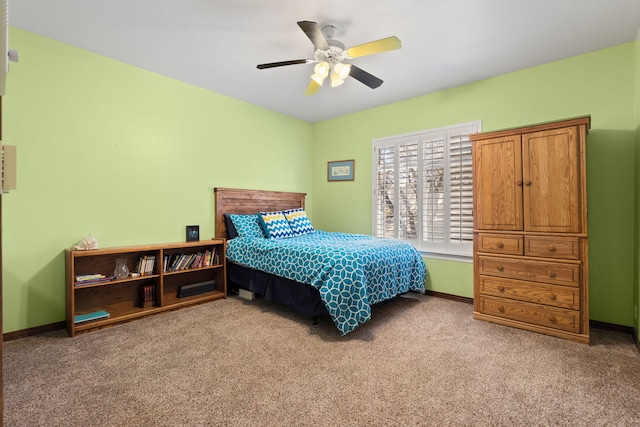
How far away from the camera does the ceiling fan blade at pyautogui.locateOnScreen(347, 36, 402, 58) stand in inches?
86.8

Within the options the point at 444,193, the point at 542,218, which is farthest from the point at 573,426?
the point at 444,193

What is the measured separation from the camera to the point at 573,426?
1.57 meters

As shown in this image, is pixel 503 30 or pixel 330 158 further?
pixel 330 158

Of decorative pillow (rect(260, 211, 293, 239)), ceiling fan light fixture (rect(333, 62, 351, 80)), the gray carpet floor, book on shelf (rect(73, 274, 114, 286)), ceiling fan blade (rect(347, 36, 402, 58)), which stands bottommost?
the gray carpet floor

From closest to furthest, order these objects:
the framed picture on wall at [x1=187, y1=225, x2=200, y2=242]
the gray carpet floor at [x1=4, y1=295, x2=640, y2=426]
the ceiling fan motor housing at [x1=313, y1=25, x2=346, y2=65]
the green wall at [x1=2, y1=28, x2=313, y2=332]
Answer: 1. the gray carpet floor at [x1=4, y1=295, x2=640, y2=426]
2. the ceiling fan motor housing at [x1=313, y1=25, x2=346, y2=65]
3. the green wall at [x1=2, y1=28, x2=313, y2=332]
4. the framed picture on wall at [x1=187, y1=225, x2=200, y2=242]

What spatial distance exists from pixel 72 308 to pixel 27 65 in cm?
208

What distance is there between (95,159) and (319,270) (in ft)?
7.90

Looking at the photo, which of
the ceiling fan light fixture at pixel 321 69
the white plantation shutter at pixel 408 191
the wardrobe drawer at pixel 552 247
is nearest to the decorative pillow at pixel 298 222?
the white plantation shutter at pixel 408 191

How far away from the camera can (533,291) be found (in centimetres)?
266

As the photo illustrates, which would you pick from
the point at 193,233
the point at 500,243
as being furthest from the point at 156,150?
the point at 500,243

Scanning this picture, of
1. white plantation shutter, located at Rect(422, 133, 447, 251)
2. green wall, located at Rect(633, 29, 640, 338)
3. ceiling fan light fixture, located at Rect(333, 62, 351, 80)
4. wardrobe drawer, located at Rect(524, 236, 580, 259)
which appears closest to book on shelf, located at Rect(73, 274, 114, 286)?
ceiling fan light fixture, located at Rect(333, 62, 351, 80)

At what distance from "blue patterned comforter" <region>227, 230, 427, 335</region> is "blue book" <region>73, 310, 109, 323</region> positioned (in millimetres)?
1330

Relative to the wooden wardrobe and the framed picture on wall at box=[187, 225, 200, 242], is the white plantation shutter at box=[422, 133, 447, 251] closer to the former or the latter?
the wooden wardrobe

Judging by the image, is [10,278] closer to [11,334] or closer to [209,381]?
[11,334]
